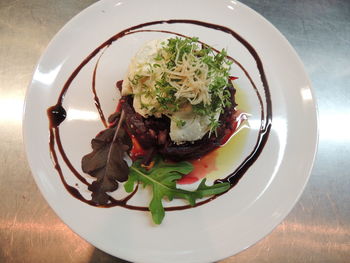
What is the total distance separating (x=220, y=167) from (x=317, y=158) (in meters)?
1.10

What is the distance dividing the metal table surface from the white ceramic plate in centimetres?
57

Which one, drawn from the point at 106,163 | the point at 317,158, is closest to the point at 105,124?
the point at 106,163

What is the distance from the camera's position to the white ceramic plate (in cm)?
197

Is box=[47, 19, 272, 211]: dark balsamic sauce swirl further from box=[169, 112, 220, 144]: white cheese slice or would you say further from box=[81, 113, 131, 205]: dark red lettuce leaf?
box=[169, 112, 220, 144]: white cheese slice

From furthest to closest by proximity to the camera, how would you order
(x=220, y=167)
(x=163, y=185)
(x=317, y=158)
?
(x=317, y=158) < (x=220, y=167) < (x=163, y=185)

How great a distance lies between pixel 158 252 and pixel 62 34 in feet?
6.38

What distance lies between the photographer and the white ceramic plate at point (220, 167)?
6.46 ft

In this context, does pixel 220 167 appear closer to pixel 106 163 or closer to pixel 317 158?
pixel 106 163

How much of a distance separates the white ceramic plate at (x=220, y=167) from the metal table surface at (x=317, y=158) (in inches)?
22.3

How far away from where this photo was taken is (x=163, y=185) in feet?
6.97

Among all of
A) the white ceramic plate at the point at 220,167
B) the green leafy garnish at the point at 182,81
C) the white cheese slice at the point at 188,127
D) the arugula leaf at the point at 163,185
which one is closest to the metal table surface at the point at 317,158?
the white ceramic plate at the point at 220,167

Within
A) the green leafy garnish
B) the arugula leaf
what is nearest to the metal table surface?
the arugula leaf

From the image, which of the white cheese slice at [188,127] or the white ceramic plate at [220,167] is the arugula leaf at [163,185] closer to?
the white ceramic plate at [220,167]

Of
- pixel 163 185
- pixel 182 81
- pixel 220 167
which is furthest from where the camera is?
pixel 220 167
